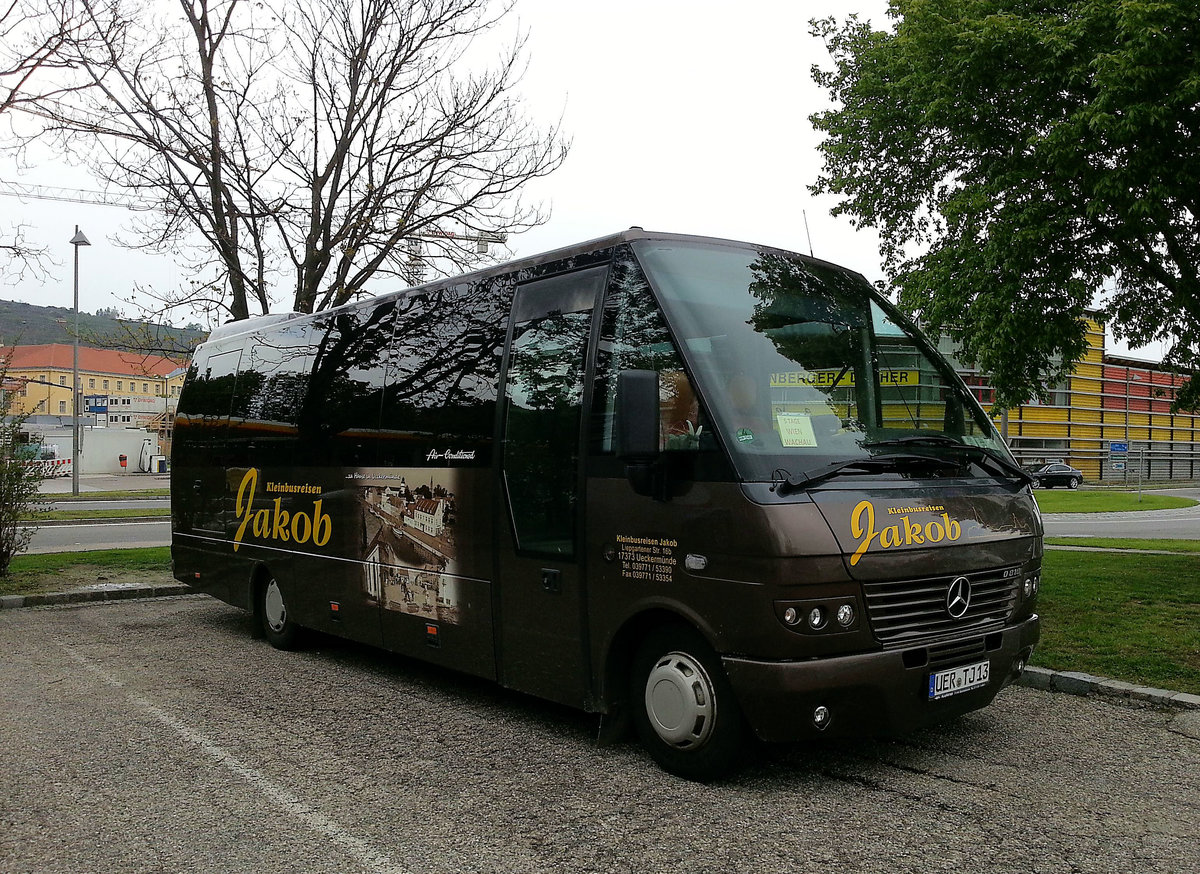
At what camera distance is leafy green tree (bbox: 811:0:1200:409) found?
1003 centimetres

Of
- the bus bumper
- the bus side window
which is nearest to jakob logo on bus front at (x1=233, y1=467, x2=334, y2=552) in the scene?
the bus side window

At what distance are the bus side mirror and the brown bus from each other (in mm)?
11

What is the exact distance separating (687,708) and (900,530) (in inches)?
54.1

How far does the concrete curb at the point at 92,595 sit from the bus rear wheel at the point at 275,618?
2.05 meters

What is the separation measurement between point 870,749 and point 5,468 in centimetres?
1122

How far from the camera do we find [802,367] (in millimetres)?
5207

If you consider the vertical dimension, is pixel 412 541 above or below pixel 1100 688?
above

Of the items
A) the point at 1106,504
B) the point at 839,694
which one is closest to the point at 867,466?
the point at 839,694

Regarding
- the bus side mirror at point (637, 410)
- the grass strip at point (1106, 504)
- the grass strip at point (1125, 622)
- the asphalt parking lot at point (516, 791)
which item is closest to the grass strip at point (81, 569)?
the asphalt parking lot at point (516, 791)

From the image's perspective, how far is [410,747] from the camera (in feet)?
18.9

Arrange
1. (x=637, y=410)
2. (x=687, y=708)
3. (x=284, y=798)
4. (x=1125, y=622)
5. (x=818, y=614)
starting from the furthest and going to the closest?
(x=1125, y=622), (x=687, y=708), (x=284, y=798), (x=637, y=410), (x=818, y=614)

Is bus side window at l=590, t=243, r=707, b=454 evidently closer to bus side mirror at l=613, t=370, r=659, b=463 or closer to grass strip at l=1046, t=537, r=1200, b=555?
bus side mirror at l=613, t=370, r=659, b=463

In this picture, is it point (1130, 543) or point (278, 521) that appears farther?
point (1130, 543)

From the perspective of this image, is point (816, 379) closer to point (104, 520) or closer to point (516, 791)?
point (516, 791)
